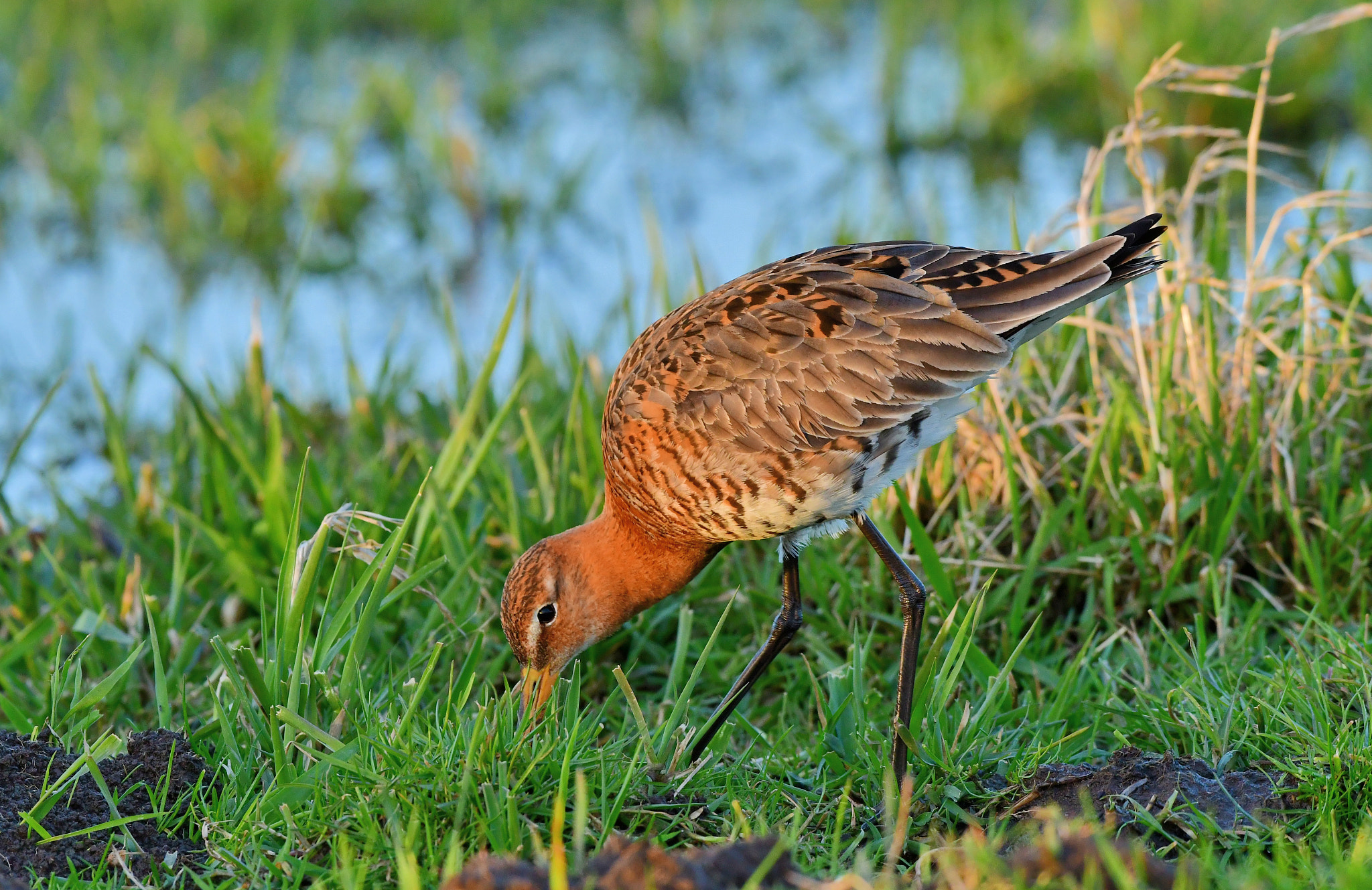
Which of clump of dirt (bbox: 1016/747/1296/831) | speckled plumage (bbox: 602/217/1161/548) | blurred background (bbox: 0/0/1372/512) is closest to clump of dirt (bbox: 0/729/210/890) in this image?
speckled plumage (bbox: 602/217/1161/548)

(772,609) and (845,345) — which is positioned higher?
(845,345)

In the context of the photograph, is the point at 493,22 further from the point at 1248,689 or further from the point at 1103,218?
the point at 1248,689

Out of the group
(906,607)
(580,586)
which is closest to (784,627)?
(906,607)

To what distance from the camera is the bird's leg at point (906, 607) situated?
11.3 ft

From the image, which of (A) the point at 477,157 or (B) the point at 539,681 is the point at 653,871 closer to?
(B) the point at 539,681

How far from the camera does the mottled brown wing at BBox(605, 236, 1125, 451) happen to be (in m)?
3.54

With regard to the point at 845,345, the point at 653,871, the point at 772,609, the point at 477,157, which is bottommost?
the point at 772,609

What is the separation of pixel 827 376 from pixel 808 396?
0.23ft

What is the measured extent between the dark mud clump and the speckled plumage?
50.9 inches

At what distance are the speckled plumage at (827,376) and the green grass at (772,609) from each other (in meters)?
0.38

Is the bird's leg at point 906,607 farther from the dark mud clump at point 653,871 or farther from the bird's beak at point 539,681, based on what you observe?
the dark mud clump at point 653,871

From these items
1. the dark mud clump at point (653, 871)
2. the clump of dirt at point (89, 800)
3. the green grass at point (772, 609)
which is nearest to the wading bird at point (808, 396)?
the green grass at point (772, 609)

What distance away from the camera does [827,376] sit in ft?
11.8

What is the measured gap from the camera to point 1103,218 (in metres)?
4.27
